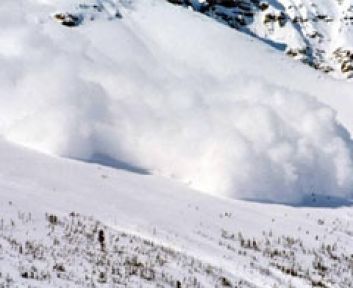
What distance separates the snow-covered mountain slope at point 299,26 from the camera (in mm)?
99750

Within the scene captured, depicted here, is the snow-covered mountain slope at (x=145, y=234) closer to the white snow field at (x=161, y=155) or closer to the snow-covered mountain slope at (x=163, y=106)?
the white snow field at (x=161, y=155)

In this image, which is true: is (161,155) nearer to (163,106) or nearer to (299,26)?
(163,106)

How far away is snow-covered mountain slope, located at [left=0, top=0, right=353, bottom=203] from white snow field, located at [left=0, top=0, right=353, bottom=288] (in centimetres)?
13

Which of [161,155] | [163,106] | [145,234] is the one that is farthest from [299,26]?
[145,234]

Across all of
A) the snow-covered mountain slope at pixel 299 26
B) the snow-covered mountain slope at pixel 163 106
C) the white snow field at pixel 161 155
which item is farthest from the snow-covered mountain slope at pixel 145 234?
the snow-covered mountain slope at pixel 299 26

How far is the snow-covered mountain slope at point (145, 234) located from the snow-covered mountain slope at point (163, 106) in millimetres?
2804

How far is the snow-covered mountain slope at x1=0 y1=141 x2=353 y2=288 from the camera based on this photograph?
811 inches

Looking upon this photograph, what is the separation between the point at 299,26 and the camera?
10356cm

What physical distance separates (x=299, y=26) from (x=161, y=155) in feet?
202

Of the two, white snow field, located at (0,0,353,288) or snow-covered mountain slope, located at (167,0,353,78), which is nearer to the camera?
white snow field, located at (0,0,353,288)

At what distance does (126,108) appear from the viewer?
5016 cm

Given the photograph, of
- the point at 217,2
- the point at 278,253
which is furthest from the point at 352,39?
the point at 278,253

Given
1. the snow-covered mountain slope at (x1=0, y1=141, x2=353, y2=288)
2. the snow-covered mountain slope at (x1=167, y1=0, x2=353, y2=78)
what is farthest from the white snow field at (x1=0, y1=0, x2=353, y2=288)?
the snow-covered mountain slope at (x1=167, y1=0, x2=353, y2=78)

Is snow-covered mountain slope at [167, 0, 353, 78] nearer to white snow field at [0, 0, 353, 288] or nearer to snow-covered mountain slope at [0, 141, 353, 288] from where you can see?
white snow field at [0, 0, 353, 288]
